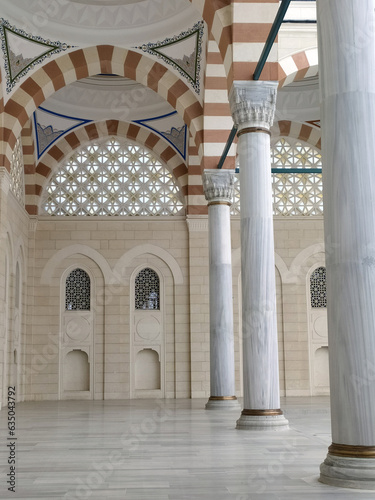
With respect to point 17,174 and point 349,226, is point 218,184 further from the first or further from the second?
point 349,226

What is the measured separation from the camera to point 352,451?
12.4 ft

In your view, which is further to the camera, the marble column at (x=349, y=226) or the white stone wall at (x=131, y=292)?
the white stone wall at (x=131, y=292)

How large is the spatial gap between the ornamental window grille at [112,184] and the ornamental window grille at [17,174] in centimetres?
80

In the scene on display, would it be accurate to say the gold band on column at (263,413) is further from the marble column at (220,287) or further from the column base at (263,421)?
Answer: the marble column at (220,287)

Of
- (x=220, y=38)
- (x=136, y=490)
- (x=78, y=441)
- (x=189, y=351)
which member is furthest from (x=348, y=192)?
(x=189, y=351)

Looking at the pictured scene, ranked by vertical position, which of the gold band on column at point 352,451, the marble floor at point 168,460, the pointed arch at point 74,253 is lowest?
the marble floor at point 168,460

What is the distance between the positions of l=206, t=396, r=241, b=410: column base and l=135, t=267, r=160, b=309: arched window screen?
4802 mm

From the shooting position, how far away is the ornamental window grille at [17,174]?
13.8 metres

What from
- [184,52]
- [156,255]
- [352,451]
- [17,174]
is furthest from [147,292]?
[352,451]

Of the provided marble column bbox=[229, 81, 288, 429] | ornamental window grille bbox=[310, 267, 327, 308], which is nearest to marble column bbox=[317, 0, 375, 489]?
marble column bbox=[229, 81, 288, 429]

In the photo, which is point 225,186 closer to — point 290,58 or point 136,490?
point 290,58

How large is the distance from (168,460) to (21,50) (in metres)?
8.31

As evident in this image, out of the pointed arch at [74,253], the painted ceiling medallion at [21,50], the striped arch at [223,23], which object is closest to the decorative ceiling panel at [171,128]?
the pointed arch at [74,253]

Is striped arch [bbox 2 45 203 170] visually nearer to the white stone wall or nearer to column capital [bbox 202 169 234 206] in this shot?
column capital [bbox 202 169 234 206]
